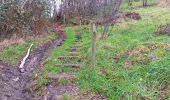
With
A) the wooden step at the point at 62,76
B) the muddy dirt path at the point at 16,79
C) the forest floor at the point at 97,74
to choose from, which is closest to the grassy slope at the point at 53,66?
the forest floor at the point at 97,74

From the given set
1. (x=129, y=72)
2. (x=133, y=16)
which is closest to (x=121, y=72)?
(x=129, y=72)

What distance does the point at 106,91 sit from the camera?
25.9 feet

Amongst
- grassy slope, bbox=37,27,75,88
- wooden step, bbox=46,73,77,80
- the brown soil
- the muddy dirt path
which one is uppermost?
the brown soil

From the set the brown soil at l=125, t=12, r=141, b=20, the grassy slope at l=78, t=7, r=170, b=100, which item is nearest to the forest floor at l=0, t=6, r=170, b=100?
the grassy slope at l=78, t=7, r=170, b=100

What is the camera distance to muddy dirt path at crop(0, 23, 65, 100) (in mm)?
8703

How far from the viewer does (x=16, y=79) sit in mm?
10117

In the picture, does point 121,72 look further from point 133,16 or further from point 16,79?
point 133,16

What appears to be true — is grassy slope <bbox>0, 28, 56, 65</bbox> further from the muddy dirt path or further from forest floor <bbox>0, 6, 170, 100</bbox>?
the muddy dirt path

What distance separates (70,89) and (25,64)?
12.2ft

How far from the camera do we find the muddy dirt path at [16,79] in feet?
28.6

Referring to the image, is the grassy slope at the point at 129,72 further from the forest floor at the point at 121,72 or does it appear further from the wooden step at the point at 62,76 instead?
the wooden step at the point at 62,76

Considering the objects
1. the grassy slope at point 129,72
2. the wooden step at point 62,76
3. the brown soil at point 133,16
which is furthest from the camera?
the brown soil at point 133,16

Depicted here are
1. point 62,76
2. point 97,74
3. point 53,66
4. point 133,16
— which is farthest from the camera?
point 133,16

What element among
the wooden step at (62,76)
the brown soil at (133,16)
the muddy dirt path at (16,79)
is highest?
the brown soil at (133,16)
